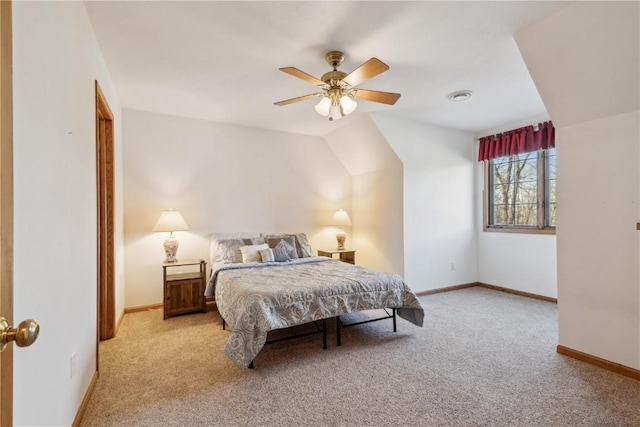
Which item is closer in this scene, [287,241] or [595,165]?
[595,165]

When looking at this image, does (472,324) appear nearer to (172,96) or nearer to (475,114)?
(475,114)

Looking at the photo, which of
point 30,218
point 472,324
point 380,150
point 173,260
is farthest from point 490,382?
point 173,260

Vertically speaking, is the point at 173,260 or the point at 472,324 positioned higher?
the point at 173,260

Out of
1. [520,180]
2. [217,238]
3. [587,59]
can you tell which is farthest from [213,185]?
[520,180]

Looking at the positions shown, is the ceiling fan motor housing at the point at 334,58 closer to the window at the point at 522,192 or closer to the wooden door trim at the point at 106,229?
the wooden door trim at the point at 106,229

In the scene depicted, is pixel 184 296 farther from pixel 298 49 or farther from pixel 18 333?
pixel 18 333

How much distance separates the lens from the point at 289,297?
99.0 inches

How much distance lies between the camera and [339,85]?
256cm

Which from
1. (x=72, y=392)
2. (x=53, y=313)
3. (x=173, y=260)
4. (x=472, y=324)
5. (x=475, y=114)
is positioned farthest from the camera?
(x=475, y=114)

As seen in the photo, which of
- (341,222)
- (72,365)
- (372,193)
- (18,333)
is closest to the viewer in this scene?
(18,333)

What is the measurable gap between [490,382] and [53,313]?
2635 mm

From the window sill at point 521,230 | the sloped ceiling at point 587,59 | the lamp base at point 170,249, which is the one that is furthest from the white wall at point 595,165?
the lamp base at point 170,249

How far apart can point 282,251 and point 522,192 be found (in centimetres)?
358

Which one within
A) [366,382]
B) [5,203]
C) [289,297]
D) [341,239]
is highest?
[5,203]
